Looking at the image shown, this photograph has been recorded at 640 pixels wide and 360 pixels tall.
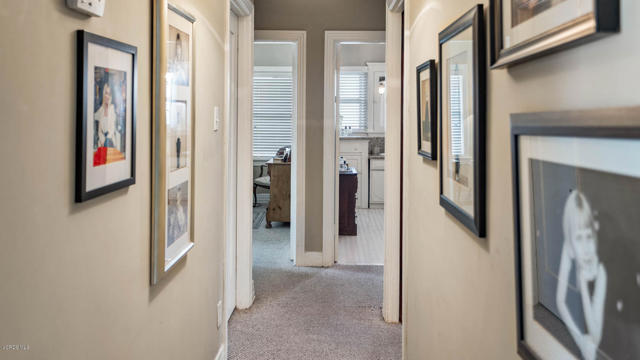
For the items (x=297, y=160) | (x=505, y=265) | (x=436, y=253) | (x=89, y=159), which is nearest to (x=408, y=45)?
(x=436, y=253)

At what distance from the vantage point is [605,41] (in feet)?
2.13

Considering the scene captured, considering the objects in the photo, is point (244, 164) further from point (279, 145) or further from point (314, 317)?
point (279, 145)

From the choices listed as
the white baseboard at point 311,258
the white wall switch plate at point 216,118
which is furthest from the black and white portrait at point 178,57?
the white baseboard at point 311,258

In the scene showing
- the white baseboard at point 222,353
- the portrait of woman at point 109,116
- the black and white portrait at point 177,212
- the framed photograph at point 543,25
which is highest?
the framed photograph at point 543,25

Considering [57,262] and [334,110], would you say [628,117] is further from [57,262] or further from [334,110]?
[334,110]

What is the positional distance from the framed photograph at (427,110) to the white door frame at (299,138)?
93.3 inches

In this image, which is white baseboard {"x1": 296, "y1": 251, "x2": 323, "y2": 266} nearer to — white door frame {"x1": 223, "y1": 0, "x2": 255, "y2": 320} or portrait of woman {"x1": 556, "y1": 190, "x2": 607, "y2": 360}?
white door frame {"x1": 223, "y1": 0, "x2": 255, "y2": 320}

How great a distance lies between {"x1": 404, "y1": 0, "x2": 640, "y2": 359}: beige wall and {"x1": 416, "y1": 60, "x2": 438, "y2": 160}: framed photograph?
0.20 ft

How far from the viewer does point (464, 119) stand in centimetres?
134

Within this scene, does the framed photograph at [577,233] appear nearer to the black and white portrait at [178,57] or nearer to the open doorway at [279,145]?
the black and white portrait at [178,57]

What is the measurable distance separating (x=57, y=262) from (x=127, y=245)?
0.38 metres

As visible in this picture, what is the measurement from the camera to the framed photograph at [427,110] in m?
1.75

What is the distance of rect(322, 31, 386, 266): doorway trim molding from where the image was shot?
4.27 metres

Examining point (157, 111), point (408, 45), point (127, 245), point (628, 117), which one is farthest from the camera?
point (408, 45)
